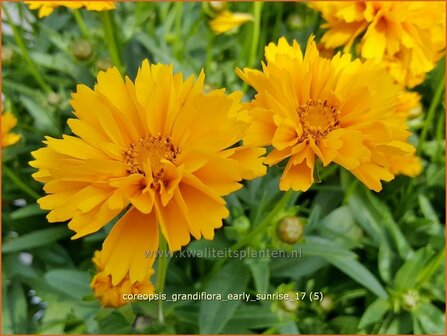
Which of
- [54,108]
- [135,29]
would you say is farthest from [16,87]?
[135,29]

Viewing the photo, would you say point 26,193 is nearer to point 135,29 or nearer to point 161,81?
point 135,29

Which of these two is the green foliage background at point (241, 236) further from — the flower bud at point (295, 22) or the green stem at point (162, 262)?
the green stem at point (162, 262)

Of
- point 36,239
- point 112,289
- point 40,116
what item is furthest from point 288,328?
point 40,116

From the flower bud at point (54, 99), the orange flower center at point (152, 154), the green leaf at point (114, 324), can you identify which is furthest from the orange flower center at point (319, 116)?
the flower bud at point (54, 99)

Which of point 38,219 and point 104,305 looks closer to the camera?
point 104,305

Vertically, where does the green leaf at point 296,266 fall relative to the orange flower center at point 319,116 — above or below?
below

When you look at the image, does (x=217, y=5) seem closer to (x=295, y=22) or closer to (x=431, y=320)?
(x=295, y=22)

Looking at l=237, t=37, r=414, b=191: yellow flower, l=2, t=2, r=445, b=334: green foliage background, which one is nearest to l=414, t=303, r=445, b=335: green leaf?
l=2, t=2, r=445, b=334: green foliage background
